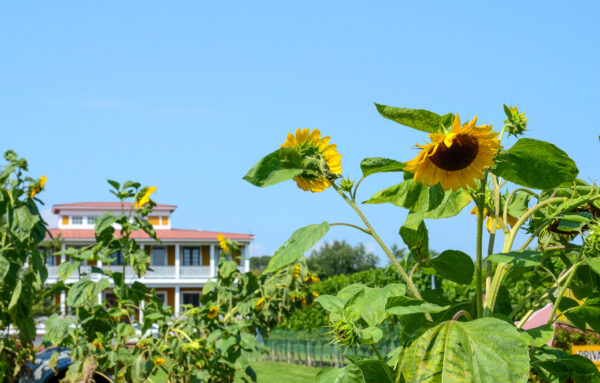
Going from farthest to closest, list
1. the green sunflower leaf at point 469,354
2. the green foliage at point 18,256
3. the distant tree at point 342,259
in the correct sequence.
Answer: the distant tree at point 342,259 → the green foliage at point 18,256 → the green sunflower leaf at point 469,354

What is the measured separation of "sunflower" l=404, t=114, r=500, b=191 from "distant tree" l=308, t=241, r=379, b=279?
50386mm

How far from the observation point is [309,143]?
1430 mm

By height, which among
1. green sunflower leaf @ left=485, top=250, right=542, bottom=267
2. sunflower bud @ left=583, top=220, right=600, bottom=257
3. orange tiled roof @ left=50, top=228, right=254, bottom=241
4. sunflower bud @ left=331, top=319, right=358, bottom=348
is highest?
orange tiled roof @ left=50, top=228, right=254, bottom=241

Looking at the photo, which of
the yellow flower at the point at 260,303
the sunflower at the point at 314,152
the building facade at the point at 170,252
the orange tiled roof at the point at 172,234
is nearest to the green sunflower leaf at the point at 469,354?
the sunflower at the point at 314,152

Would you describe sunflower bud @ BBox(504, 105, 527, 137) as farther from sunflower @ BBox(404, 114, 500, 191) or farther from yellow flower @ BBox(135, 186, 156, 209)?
yellow flower @ BBox(135, 186, 156, 209)

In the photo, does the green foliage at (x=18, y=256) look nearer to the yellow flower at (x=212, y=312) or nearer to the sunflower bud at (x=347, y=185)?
the yellow flower at (x=212, y=312)

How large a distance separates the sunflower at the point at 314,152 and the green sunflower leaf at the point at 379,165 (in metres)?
0.10

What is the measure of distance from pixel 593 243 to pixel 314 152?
567 mm

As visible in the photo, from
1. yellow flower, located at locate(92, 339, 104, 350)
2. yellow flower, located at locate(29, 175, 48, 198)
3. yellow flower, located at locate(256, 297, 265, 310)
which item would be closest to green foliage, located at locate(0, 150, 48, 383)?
yellow flower, located at locate(29, 175, 48, 198)

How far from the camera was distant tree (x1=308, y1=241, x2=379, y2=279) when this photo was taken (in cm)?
5199

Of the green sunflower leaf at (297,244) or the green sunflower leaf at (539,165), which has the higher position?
the green sunflower leaf at (539,165)

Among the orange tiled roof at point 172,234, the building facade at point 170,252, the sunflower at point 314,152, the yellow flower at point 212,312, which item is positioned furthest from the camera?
the building facade at point 170,252

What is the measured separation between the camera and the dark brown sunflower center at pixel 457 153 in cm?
118

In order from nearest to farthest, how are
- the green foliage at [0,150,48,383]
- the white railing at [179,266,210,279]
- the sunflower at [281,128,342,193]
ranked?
the sunflower at [281,128,342,193] < the green foliage at [0,150,48,383] < the white railing at [179,266,210,279]
